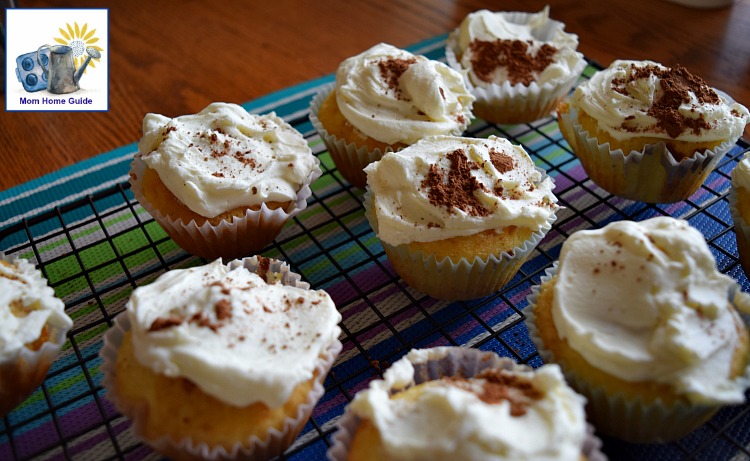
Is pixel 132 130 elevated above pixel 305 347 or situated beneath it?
situated beneath

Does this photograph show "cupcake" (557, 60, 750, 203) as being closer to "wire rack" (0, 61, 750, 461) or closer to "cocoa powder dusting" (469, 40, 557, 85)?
"wire rack" (0, 61, 750, 461)

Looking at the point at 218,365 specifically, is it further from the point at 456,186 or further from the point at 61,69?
the point at 61,69

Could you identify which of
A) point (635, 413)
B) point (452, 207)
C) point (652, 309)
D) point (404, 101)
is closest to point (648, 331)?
point (652, 309)

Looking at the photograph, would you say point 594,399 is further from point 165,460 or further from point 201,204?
point 201,204

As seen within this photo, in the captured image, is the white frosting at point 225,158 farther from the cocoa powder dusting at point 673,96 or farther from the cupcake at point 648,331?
the cocoa powder dusting at point 673,96

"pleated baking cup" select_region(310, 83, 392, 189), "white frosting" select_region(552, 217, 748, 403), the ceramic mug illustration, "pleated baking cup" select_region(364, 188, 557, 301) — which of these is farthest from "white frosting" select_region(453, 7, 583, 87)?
the ceramic mug illustration

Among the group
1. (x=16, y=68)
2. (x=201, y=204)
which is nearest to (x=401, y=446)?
(x=201, y=204)
